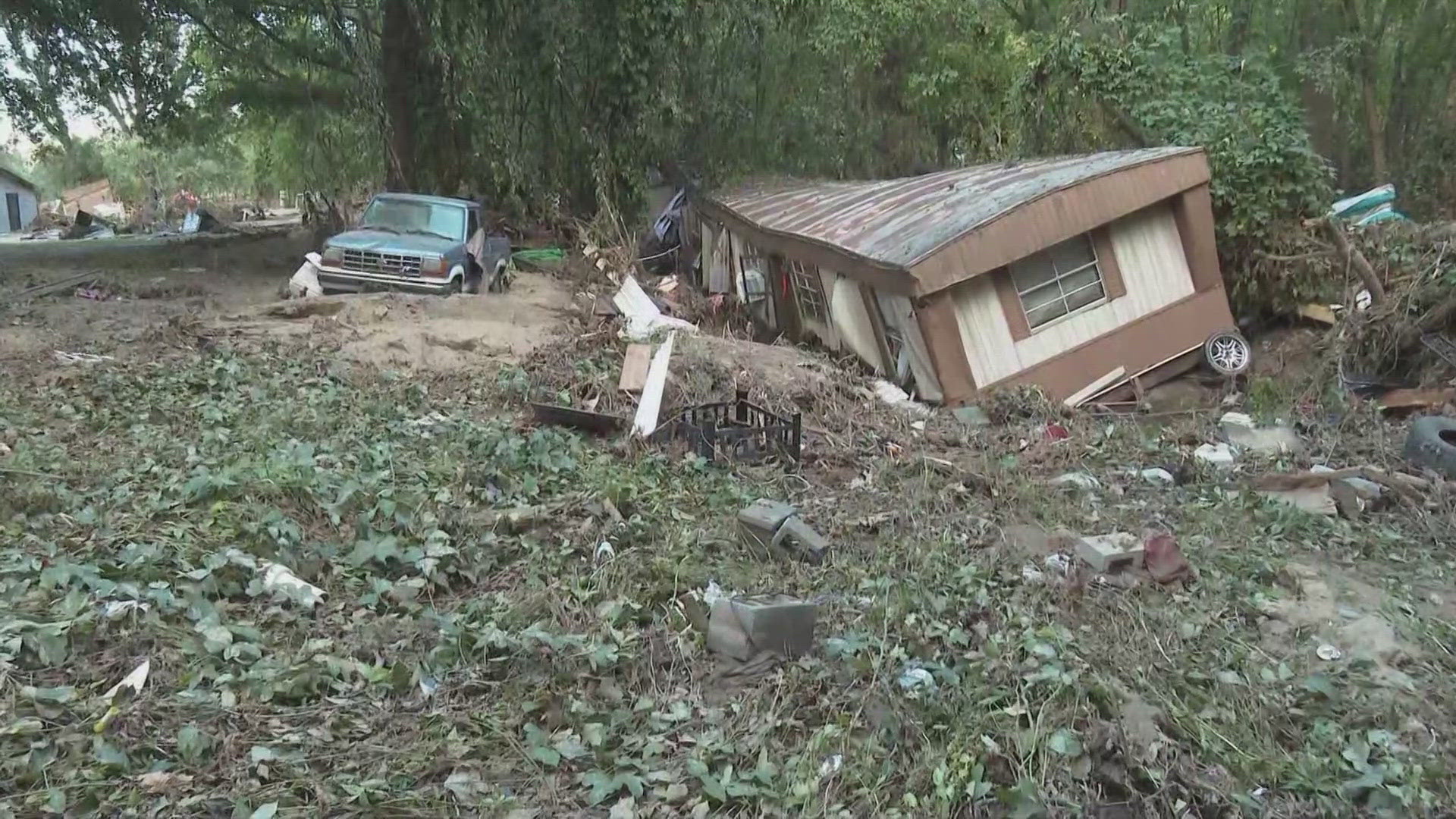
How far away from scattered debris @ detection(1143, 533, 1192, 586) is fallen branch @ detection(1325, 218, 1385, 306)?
749 cm

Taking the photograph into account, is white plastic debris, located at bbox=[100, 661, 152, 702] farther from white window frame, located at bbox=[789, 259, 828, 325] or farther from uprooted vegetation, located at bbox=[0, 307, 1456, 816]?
white window frame, located at bbox=[789, 259, 828, 325]

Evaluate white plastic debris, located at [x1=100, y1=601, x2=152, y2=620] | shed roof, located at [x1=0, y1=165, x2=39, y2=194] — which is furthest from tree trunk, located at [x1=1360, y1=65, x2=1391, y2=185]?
shed roof, located at [x1=0, y1=165, x2=39, y2=194]

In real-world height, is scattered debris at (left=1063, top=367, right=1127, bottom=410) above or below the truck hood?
below

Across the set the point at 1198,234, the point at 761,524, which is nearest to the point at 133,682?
the point at 761,524

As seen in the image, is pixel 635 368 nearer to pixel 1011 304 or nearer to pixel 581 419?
pixel 581 419

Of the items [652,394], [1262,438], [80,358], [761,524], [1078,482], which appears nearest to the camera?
[761,524]

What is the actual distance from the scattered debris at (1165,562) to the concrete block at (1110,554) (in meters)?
0.05

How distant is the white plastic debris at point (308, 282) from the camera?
13.8 m

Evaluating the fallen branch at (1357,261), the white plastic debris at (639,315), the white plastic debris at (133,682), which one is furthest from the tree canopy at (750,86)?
the white plastic debris at (133,682)

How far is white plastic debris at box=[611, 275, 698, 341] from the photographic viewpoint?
12.3 m

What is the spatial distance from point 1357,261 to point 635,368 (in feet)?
27.9

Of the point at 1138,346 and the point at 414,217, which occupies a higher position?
the point at 414,217

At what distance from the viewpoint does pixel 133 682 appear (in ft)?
13.1

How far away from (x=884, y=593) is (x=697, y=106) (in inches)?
548
